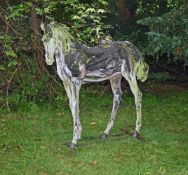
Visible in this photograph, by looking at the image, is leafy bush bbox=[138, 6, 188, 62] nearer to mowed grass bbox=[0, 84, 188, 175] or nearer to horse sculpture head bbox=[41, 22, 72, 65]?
horse sculpture head bbox=[41, 22, 72, 65]

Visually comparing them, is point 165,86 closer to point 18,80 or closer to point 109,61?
point 18,80

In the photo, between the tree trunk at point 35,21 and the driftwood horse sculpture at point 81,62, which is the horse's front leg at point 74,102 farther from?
the tree trunk at point 35,21

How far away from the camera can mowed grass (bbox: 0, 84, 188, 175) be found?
6891mm

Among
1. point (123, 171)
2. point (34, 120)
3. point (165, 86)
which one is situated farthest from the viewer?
point (165, 86)

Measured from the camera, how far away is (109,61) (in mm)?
7871

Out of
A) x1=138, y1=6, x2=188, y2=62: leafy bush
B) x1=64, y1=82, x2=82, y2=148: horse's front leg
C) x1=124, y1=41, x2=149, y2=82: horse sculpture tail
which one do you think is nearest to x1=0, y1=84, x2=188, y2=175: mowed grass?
x1=64, y1=82, x2=82, y2=148: horse's front leg

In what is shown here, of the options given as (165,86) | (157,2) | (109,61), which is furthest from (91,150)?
(165,86)

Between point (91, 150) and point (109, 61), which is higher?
point (109, 61)

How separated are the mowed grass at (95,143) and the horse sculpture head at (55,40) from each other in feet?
5.12

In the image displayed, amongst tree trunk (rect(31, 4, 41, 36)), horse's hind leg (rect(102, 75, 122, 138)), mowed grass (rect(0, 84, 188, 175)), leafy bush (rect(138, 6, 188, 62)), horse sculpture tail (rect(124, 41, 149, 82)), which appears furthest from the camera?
tree trunk (rect(31, 4, 41, 36))

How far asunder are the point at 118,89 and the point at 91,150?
1319mm

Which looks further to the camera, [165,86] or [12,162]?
[165,86]

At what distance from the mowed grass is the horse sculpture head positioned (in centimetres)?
156

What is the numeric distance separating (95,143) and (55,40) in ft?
6.00
